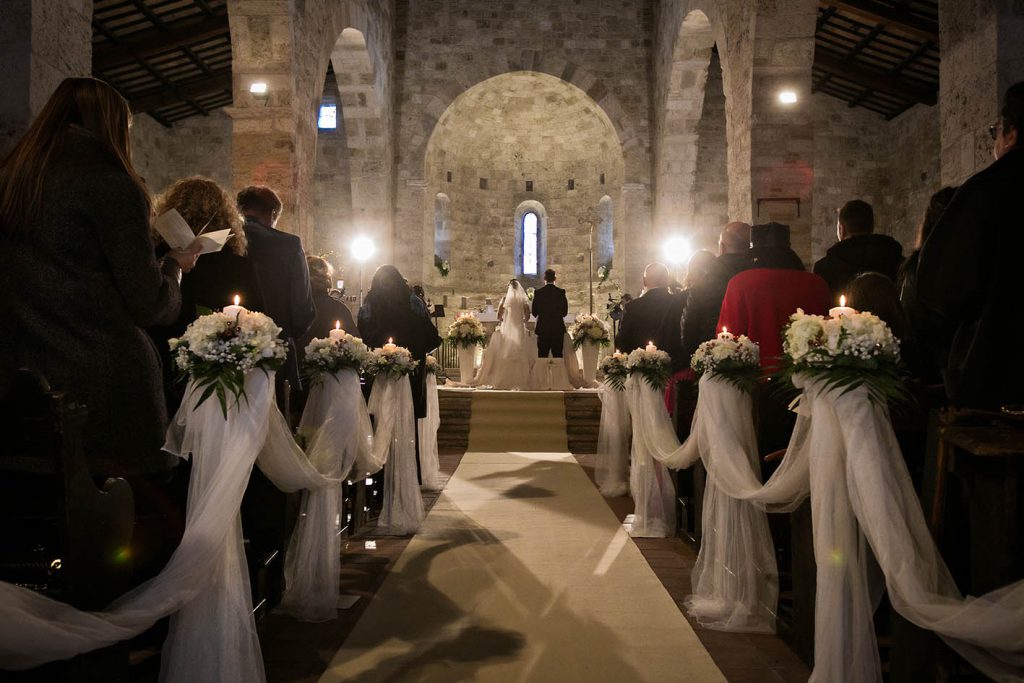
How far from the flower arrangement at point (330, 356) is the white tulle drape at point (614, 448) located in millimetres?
3077

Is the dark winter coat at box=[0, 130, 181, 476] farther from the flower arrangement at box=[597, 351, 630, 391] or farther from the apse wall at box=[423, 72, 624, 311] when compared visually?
the apse wall at box=[423, 72, 624, 311]

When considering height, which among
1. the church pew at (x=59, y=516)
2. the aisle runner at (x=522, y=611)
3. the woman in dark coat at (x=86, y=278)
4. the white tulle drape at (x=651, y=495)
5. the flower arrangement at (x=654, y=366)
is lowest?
the aisle runner at (x=522, y=611)

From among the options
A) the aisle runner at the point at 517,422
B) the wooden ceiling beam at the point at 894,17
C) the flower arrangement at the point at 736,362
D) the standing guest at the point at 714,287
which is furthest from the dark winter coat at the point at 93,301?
the wooden ceiling beam at the point at 894,17

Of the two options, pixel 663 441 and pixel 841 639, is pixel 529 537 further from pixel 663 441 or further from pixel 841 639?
pixel 841 639

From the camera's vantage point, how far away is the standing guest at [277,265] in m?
4.04

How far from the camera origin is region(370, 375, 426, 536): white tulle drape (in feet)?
17.3

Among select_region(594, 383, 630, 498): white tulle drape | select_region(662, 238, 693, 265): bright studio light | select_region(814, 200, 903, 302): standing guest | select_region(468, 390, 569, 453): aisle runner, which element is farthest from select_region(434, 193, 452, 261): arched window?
select_region(814, 200, 903, 302): standing guest

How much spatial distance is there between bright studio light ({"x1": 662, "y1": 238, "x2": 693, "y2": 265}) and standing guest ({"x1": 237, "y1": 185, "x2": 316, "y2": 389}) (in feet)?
37.8

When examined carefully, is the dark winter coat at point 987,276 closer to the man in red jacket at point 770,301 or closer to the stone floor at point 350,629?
the stone floor at point 350,629

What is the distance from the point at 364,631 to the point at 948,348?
254 centimetres

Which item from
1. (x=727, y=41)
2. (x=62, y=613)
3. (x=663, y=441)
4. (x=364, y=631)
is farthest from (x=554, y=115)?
(x=62, y=613)

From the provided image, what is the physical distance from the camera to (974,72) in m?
5.79

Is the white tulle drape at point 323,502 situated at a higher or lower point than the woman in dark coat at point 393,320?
lower

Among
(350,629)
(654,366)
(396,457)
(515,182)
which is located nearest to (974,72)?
(654,366)
